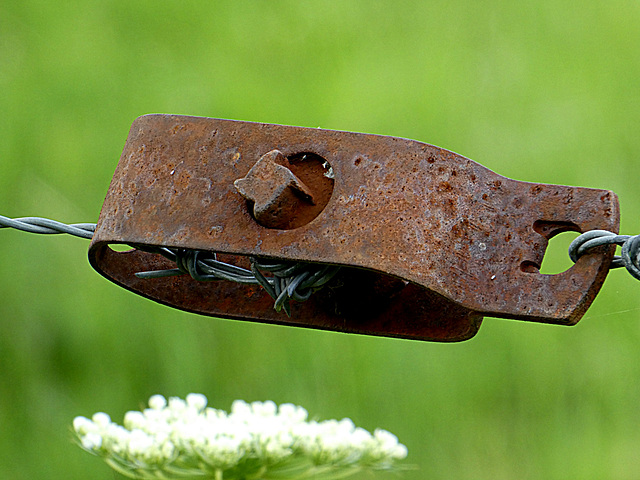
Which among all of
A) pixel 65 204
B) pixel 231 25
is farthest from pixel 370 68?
pixel 65 204

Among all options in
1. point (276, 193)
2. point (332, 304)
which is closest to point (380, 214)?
point (276, 193)

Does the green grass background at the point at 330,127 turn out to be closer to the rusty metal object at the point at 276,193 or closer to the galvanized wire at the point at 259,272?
the galvanized wire at the point at 259,272

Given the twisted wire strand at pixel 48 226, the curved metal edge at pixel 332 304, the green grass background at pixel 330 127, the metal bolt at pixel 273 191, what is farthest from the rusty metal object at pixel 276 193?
the green grass background at pixel 330 127

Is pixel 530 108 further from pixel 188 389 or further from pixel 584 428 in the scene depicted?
pixel 188 389

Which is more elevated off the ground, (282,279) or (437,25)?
(437,25)

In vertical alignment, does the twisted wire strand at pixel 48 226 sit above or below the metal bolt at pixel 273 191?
above

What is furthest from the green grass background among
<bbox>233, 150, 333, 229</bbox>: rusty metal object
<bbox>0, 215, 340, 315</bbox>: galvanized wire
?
<bbox>233, 150, 333, 229</bbox>: rusty metal object
